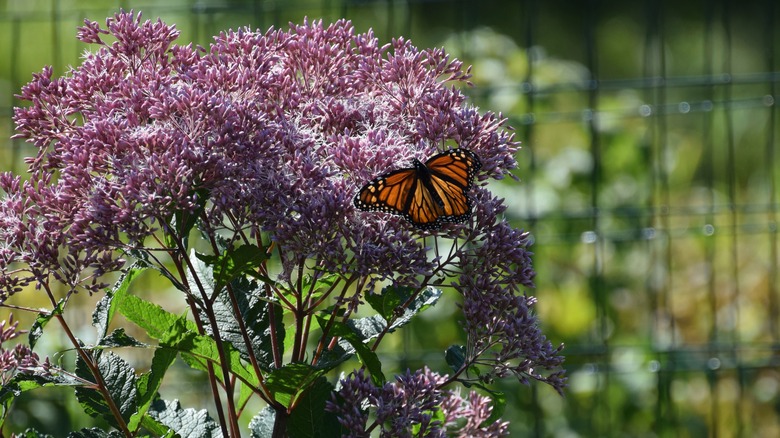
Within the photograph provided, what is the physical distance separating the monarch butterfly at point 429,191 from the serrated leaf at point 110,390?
Answer: 11.0 inches

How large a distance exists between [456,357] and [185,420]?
0.25 meters

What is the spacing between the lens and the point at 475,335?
84 centimetres

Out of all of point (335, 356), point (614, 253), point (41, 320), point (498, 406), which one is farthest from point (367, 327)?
point (614, 253)

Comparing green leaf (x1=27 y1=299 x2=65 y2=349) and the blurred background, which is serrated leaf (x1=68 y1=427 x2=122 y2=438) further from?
the blurred background

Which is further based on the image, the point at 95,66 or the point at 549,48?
the point at 549,48

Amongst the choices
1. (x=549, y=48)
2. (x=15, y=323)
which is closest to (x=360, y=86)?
(x=15, y=323)

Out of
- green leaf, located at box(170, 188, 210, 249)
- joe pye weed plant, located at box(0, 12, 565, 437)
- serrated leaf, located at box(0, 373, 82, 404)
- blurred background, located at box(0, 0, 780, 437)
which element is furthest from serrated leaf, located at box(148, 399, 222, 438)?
blurred background, located at box(0, 0, 780, 437)

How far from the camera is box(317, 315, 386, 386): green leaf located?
2.60 ft

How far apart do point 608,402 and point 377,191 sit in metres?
1.78

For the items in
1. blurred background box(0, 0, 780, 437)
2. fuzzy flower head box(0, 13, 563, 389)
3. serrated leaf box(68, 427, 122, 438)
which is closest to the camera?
fuzzy flower head box(0, 13, 563, 389)

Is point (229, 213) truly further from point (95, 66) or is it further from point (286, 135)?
→ point (95, 66)

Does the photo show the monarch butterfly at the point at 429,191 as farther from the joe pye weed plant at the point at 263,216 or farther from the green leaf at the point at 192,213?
the green leaf at the point at 192,213

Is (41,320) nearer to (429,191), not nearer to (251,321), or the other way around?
(251,321)

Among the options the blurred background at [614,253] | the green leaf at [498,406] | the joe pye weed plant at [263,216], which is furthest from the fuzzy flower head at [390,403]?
the blurred background at [614,253]
